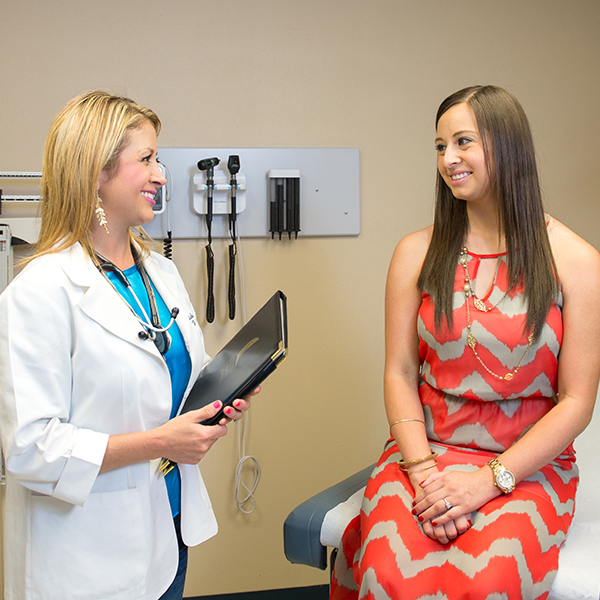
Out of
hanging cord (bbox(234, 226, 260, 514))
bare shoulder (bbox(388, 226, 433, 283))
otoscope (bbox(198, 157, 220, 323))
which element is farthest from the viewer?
hanging cord (bbox(234, 226, 260, 514))

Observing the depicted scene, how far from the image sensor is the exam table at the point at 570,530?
43.1 inches

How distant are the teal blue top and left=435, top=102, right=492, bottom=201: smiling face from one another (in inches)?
29.0

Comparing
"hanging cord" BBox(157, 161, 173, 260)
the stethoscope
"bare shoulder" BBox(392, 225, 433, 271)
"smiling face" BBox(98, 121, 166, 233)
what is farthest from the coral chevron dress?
"hanging cord" BBox(157, 161, 173, 260)

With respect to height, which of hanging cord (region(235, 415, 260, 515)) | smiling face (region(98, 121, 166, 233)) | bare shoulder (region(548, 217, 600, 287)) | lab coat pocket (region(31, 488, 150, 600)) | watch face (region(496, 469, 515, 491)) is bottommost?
hanging cord (region(235, 415, 260, 515))

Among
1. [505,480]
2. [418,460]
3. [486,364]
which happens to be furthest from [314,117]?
[505,480]

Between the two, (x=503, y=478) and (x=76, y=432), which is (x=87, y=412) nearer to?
(x=76, y=432)

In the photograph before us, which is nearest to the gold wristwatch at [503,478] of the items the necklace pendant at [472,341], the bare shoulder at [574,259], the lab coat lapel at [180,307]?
the necklace pendant at [472,341]

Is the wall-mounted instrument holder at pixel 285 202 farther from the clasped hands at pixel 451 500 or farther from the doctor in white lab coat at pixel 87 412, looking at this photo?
the clasped hands at pixel 451 500

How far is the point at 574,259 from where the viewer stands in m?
1.31

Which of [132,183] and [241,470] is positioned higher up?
[132,183]

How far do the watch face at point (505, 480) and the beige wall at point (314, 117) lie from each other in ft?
3.37

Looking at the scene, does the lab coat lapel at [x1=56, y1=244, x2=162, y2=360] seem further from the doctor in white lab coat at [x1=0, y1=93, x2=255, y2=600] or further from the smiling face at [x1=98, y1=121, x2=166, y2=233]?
the smiling face at [x1=98, y1=121, x2=166, y2=233]

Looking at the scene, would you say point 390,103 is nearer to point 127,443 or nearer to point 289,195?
point 289,195

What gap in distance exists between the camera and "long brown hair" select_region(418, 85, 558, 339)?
4.25 feet
